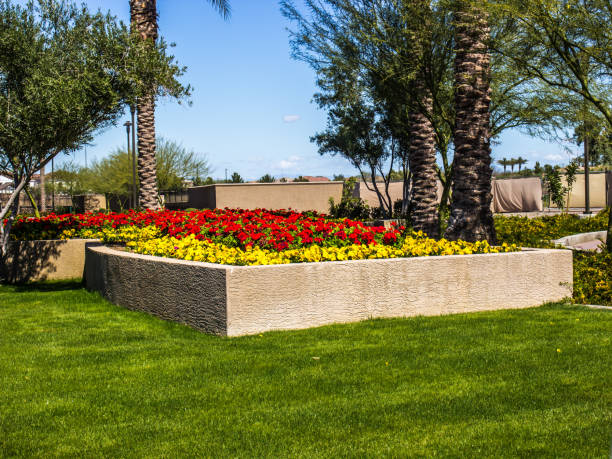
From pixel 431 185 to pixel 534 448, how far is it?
1121 centimetres

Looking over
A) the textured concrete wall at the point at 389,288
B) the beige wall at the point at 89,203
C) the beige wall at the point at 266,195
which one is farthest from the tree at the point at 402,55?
the beige wall at the point at 89,203

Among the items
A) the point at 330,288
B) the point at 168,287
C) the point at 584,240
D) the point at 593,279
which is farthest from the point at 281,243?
the point at 584,240

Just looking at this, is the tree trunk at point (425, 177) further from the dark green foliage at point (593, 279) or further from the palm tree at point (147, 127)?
the palm tree at point (147, 127)

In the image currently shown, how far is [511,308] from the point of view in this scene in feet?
29.3

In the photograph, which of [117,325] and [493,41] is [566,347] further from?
[493,41]

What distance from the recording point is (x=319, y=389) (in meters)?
5.33

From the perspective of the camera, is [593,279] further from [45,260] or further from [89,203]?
[89,203]

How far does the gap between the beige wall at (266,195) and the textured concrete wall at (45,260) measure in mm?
13277

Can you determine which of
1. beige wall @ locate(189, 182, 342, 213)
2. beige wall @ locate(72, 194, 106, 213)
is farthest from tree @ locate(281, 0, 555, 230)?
beige wall @ locate(72, 194, 106, 213)

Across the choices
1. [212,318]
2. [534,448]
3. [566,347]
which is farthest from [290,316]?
[534,448]

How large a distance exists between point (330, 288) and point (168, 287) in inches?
82.6

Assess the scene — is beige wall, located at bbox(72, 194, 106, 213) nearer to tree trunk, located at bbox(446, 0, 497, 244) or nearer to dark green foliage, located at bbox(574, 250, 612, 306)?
tree trunk, located at bbox(446, 0, 497, 244)

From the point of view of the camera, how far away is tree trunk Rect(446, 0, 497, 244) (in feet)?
36.4

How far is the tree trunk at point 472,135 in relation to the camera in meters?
11.1
